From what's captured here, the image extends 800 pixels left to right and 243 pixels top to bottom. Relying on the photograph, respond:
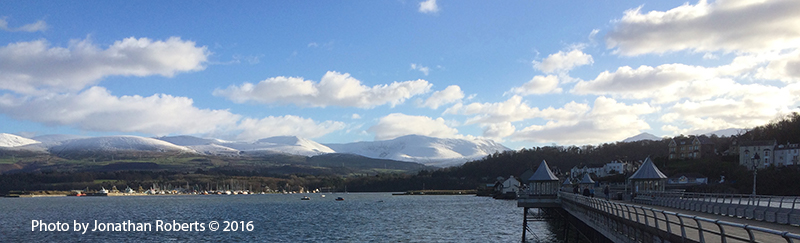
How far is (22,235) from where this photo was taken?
60.1m

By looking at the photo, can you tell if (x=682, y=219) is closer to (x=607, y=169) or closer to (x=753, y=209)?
(x=753, y=209)

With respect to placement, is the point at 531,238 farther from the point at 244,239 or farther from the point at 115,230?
the point at 115,230

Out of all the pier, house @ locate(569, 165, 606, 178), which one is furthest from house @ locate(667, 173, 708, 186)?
the pier

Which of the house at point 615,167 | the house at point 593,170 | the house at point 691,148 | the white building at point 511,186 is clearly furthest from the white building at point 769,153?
the house at point 593,170

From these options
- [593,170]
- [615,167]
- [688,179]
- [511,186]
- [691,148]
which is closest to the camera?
[688,179]

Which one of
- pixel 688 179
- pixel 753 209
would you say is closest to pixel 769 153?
pixel 688 179

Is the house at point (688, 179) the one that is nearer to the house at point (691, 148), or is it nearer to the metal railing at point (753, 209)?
the house at point (691, 148)

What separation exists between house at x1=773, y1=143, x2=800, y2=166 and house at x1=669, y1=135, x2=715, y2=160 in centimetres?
2656

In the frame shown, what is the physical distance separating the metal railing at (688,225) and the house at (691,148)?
11147 centimetres

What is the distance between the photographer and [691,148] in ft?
511

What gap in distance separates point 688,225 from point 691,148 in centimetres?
14927

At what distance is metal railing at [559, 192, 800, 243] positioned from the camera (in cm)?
1363

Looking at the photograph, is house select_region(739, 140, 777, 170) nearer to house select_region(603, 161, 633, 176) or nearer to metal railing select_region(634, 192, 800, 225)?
house select_region(603, 161, 633, 176)

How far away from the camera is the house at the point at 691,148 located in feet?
500
